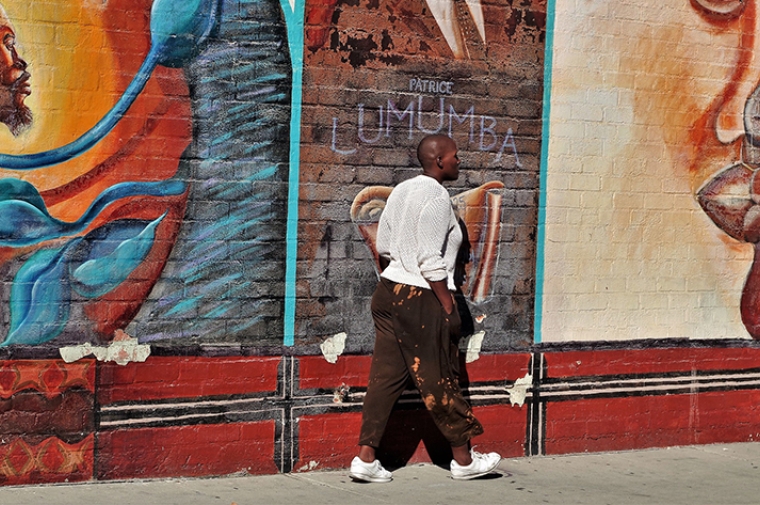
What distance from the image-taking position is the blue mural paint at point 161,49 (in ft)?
19.0

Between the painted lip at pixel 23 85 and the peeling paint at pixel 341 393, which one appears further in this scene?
the peeling paint at pixel 341 393

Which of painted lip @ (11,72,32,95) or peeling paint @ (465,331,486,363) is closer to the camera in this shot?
painted lip @ (11,72,32,95)

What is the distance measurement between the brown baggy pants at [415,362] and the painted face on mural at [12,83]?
2.08m

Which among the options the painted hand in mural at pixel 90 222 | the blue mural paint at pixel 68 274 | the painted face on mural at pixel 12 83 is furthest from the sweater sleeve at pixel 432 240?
the painted face on mural at pixel 12 83

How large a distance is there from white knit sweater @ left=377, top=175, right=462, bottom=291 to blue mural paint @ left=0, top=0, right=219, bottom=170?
1.37 metres

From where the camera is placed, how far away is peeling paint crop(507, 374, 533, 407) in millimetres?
7062

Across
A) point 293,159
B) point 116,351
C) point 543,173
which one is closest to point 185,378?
point 116,351

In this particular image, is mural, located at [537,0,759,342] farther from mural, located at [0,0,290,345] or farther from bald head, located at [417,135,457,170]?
mural, located at [0,0,290,345]

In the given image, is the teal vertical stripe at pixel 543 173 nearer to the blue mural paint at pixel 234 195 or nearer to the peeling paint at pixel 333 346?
the peeling paint at pixel 333 346

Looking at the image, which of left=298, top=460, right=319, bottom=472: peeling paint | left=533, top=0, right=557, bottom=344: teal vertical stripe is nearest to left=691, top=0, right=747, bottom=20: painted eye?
left=533, top=0, right=557, bottom=344: teal vertical stripe

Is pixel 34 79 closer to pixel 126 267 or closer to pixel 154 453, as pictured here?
pixel 126 267

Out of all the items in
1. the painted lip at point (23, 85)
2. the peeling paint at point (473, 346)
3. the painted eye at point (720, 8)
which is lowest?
the peeling paint at point (473, 346)

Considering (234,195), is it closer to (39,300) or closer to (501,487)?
(39,300)

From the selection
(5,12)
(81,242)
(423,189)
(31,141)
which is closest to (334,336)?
(423,189)
